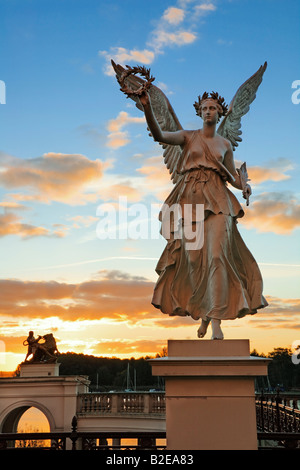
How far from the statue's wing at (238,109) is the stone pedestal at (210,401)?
3.11 metres

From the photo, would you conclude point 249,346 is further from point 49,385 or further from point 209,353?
point 49,385

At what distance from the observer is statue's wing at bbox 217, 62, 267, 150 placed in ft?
20.4

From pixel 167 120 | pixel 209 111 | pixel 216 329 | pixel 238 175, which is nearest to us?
pixel 216 329

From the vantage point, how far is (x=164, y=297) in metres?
5.32

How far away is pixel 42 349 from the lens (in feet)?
62.2

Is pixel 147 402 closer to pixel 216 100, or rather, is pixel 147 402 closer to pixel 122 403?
pixel 122 403

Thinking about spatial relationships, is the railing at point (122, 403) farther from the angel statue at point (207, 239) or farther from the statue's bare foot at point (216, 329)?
the statue's bare foot at point (216, 329)

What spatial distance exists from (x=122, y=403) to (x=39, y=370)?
355 cm

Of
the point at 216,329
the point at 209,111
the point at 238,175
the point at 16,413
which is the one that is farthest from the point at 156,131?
the point at 16,413

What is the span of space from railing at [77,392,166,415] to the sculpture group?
2.13m

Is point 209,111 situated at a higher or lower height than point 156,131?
higher

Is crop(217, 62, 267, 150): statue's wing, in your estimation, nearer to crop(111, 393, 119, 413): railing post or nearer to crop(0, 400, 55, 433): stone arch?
crop(111, 393, 119, 413): railing post
